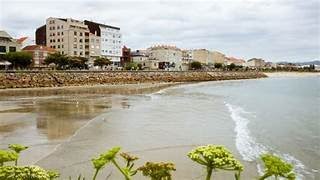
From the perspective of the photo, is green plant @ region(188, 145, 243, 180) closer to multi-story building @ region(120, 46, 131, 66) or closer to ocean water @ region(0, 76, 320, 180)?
ocean water @ region(0, 76, 320, 180)

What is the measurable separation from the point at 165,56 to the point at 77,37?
47.8 m

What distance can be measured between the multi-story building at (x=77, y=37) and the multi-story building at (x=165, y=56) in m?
29.1

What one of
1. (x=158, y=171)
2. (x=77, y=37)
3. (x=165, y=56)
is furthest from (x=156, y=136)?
(x=165, y=56)

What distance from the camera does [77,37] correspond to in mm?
97312

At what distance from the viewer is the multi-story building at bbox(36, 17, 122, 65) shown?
9639 centimetres

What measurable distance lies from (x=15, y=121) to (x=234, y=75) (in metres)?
109

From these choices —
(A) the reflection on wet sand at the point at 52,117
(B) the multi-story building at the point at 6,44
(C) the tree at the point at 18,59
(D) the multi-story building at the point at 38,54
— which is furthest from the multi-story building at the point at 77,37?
(A) the reflection on wet sand at the point at 52,117

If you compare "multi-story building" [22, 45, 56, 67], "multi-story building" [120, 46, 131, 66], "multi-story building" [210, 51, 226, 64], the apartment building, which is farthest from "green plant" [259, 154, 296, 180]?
"multi-story building" [210, 51, 226, 64]

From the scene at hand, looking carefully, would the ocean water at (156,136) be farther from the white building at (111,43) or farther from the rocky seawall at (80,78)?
the white building at (111,43)

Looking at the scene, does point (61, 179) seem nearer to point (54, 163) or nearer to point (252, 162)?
point (54, 163)

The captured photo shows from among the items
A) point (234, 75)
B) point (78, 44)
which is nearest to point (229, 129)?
point (78, 44)

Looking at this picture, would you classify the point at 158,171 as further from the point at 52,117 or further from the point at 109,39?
the point at 109,39

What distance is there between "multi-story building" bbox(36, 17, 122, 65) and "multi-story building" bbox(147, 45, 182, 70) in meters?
29.1

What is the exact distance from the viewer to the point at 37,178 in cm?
276
